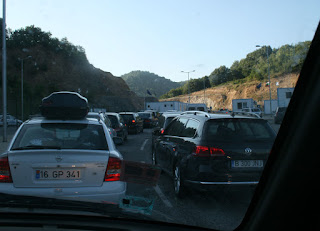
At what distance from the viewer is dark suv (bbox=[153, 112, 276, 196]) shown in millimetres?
5160

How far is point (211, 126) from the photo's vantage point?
227 inches

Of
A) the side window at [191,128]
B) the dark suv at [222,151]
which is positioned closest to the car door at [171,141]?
the side window at [191,128]

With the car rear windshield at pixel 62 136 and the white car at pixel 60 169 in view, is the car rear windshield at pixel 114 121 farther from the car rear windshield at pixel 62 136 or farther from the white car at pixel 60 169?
the white car at pixel 60 169

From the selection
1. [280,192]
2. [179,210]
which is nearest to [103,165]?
[179,210]

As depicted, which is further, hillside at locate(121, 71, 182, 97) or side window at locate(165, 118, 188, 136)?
hillside at locate(121, 71, 182, 97)

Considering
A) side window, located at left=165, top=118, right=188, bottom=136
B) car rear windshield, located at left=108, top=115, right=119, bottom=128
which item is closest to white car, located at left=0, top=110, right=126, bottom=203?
side window, located at left=165, top=118, right=188, bottom=136

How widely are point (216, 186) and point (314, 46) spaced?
380 centimetres

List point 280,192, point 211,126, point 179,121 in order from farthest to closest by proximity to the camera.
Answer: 1. point 179,121
2. point 211,126
3. point 280,192

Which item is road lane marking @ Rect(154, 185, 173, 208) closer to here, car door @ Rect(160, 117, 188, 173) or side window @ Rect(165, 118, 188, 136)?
car door @ Rect(160, 117, 188, 173)

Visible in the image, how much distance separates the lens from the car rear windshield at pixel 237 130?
539 cm

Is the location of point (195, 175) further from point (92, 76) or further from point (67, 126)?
point (92, 76)

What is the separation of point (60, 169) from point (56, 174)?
0.25 feet

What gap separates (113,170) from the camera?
4.38 metres

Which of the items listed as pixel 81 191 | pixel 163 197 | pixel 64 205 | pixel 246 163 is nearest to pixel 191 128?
pixel 163 197
